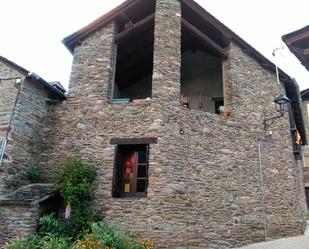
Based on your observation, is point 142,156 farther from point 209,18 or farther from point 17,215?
point 209,18

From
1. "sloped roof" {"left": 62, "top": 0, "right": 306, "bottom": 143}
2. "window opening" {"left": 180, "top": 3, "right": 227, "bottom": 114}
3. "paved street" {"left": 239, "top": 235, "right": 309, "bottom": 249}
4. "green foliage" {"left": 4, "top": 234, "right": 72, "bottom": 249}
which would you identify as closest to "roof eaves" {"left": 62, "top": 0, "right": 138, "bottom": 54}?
"sloped roof" {"left": 62, "top": 0, "right": 306, "bottom": 143}

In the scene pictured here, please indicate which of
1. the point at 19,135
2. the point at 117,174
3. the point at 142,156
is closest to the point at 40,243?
the point at 117,174

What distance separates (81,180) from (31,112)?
2828 mm

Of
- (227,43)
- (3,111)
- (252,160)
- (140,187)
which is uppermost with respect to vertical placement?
(227,43)

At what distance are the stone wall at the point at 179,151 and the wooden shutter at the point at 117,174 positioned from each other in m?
0.14

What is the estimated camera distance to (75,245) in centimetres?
668

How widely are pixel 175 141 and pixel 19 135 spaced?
4590mm

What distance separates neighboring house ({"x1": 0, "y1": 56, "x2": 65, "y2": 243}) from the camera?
7.30 meters

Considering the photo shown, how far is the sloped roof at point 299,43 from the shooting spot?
14.0 feet

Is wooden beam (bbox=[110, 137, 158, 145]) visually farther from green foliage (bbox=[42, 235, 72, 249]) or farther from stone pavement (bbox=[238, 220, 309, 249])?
stone pavement (bbox=[238, 220, 309, 249])

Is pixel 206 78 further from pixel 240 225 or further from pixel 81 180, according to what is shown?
pixel 81 180

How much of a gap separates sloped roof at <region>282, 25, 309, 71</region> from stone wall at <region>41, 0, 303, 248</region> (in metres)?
4.75

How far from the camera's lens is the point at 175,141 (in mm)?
8641

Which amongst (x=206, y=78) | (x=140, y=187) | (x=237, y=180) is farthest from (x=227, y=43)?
(x=140, y=187)
